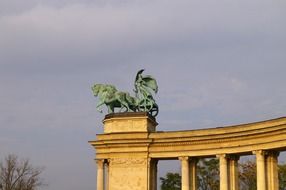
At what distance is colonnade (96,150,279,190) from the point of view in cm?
4875

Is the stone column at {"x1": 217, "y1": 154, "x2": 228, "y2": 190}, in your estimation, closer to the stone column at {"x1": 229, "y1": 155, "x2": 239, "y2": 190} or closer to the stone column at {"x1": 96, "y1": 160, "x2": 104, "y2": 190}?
the stone column at {"x1": 229, "y1": 155, "x2": 239, "y2": 190}

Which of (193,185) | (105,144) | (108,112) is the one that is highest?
(108,112)

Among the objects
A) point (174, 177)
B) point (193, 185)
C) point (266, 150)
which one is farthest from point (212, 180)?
point (266, 150)

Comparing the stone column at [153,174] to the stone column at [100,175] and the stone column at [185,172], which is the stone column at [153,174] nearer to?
the stone column at [185,172]

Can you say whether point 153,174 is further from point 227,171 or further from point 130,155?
point 227,171

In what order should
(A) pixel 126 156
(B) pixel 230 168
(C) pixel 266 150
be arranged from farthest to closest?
(A) pixel 126 156, (B) pixel 230 168, (C) pixel 266 150

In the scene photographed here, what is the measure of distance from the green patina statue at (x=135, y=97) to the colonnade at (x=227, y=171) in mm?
5860

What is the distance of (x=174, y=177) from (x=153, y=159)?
36.4 metres

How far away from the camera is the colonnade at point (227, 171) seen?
48750mm

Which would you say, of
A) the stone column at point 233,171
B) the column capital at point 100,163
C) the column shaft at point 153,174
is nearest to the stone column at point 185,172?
the column shaft at point 153,174

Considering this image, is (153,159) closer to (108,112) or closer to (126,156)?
(126,156)

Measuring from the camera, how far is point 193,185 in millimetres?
55812

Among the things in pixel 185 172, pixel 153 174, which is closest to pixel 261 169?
pixel 185 172

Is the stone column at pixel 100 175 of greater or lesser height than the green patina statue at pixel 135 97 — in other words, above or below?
below
